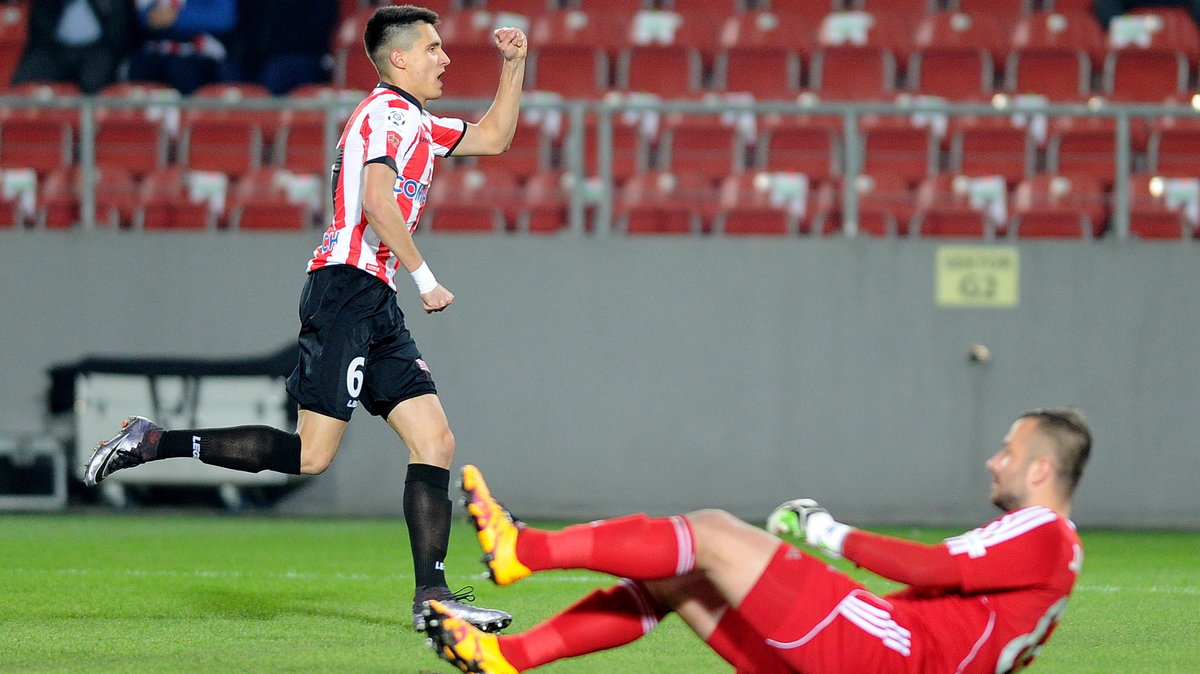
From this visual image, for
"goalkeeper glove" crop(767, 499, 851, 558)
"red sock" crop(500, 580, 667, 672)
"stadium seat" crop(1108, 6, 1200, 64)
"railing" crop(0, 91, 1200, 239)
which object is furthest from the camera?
"stadium seat" crop(1108, 6, 1200, 64)

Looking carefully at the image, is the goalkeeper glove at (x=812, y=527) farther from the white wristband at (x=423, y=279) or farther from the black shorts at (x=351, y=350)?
the black shorts at (x=351, y=350)

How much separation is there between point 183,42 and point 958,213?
275 inches

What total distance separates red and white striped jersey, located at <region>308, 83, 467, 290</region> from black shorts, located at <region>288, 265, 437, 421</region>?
7 cm

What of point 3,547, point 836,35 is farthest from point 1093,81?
point 3,547

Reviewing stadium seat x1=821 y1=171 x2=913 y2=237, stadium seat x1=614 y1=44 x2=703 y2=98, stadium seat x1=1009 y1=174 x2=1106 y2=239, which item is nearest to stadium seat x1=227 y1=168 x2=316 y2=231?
stadium seat x1=614 y1=44 x2=703 y2=98

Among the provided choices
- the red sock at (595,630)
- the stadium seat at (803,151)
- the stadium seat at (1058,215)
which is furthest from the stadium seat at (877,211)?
the red sock at (595,630)

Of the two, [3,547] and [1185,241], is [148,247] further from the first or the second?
[1185,241]

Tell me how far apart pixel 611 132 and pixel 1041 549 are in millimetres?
7712

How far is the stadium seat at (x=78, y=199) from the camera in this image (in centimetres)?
1127

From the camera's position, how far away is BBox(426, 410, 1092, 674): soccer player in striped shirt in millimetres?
3732

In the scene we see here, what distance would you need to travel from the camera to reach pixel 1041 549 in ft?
12.3

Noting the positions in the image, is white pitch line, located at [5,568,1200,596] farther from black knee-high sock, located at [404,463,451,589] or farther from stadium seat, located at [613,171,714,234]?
stadium seat, located at [613,171,714,234]

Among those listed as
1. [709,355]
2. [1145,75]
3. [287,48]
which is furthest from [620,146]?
[1145,75]

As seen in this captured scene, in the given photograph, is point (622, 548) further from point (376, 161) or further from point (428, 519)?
point (376, 161)
